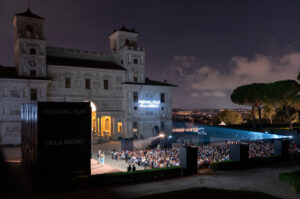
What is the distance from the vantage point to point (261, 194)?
17.6m

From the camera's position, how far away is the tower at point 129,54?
56.8 m

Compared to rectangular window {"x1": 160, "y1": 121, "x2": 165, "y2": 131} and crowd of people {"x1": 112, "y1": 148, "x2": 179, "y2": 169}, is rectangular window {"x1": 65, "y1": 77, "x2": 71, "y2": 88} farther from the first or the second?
crowd of people {"x1": 112, "y1": 148, "x2": 179, "y2": 169}

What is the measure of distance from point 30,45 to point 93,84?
42.5ft

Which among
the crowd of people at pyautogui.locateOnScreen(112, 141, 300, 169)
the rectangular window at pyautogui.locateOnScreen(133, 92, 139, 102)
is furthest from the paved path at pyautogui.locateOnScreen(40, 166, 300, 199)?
the rectangular window at pyautogui.locateOnScreen(133, 92, 139, 102)

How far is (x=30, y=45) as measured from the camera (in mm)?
47906

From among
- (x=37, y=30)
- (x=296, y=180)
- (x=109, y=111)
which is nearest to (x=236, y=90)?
(x=109, y=111)

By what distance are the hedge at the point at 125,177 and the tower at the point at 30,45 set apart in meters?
32.6

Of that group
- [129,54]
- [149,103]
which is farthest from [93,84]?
[149,103]

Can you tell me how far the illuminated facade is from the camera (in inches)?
1805

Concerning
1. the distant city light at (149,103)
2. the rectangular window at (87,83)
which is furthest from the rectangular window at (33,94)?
the distant city light at (149,103)

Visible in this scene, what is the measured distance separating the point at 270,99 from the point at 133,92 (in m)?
29.2

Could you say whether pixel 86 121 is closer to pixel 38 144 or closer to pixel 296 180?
pixel 38 144

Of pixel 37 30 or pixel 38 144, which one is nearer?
pixel 38 144

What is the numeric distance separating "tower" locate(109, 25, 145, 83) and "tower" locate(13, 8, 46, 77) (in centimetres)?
1561
